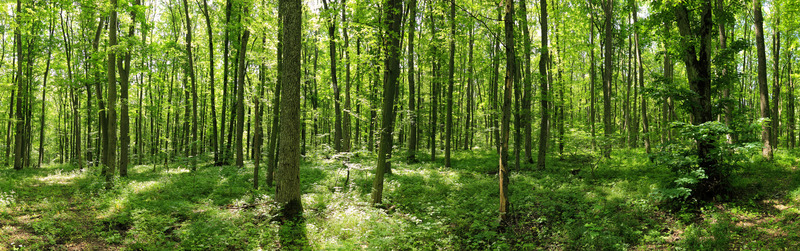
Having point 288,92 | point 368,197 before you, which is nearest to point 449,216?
point 368,197

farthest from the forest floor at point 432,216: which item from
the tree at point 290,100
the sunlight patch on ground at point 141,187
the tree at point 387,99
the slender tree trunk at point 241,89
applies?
the slender tree trunk at point 241,89

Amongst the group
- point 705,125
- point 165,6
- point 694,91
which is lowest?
point 705,125

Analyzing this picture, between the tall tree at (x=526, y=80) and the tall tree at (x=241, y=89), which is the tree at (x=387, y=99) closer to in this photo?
the tall tree at (x=526, y=80)

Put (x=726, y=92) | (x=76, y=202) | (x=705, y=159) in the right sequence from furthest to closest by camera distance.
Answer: (x=726, y=92)
(x=76, y=202)
(x=705, y=159)

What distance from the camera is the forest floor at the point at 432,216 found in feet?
22.9

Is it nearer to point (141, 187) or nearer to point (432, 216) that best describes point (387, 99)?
point (432, 216)

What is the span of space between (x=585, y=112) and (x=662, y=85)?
35.6 metres

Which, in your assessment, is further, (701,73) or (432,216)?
(432,216)

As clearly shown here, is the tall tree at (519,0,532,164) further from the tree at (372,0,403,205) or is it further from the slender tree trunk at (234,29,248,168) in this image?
the slender tree trunk at (234,29,248,168)

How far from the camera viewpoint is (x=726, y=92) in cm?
1373

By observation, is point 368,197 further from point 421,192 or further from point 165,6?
point 165,6

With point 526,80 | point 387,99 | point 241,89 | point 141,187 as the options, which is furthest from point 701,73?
point 141,187

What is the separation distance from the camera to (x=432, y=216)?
387 inches

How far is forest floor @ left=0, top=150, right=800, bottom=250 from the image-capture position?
6977 mm
